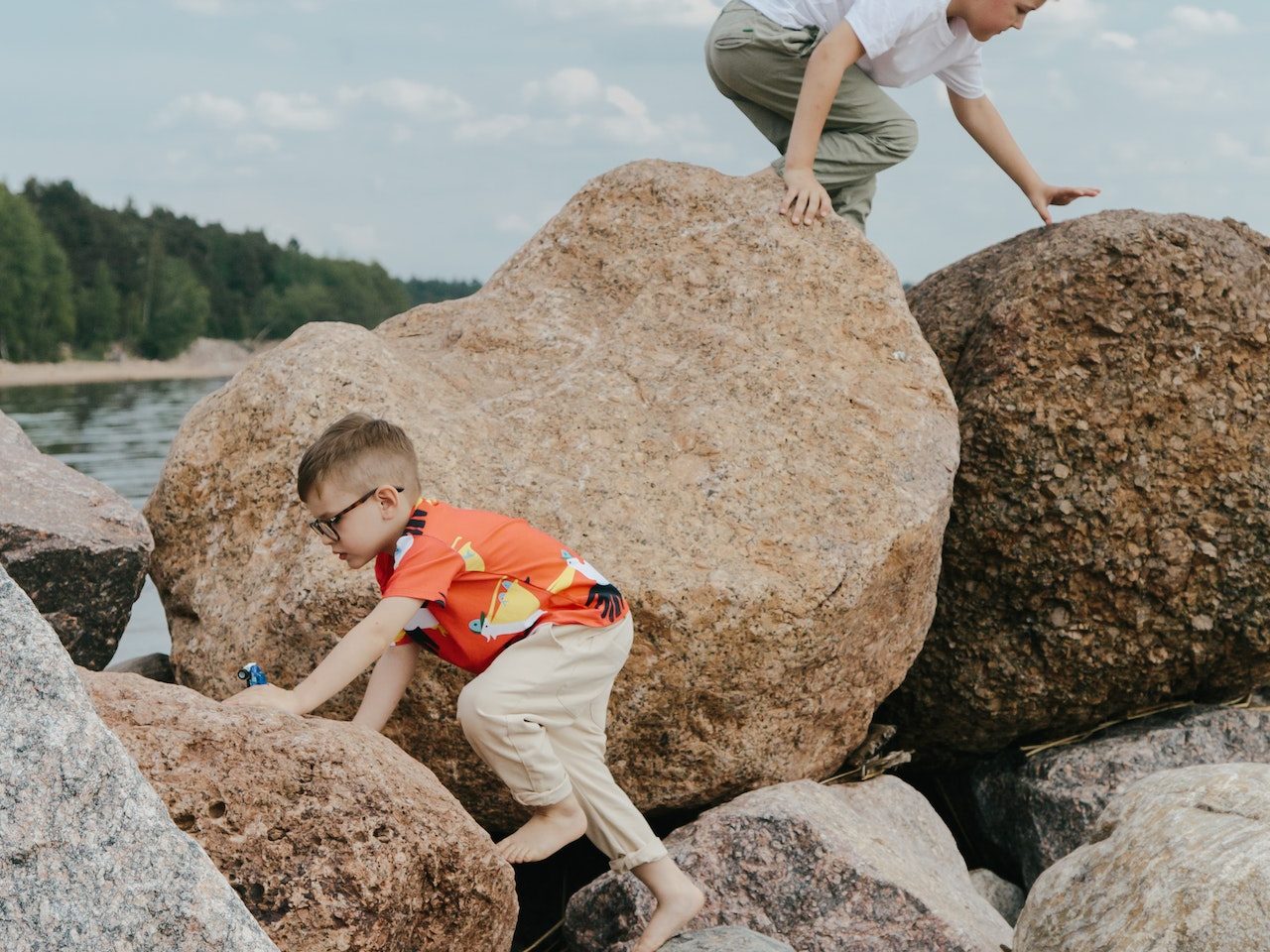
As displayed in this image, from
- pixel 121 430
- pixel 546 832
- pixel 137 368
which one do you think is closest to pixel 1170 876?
pixel 546 832

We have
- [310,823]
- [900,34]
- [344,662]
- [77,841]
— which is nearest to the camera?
[77,841]

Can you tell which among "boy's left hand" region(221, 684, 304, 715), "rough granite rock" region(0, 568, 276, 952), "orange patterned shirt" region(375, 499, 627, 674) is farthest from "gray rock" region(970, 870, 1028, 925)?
"rough granite rock" region(0, 568, 276, 952)

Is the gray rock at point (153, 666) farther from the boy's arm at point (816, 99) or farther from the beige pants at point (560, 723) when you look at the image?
the boy's arm at point (816, 99)

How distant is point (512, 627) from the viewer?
3.71m

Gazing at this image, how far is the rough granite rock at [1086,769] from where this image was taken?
5.36 meters

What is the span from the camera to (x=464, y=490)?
14.5ft

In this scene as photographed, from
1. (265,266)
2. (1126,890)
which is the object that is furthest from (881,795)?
(265,266)

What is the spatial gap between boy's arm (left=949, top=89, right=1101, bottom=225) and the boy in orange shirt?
3.17 meters

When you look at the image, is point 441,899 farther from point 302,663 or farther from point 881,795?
point 881,795

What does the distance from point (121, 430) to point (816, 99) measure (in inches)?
1142

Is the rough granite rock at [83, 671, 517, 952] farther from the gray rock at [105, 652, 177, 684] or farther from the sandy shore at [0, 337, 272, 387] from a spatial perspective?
the sandy shore at [0, 337, 272, 387]

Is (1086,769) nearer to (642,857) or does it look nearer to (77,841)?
(642,857)

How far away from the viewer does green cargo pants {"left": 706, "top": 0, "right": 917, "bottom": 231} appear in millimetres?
5527

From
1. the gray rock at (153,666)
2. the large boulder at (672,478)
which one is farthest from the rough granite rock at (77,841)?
the gray rock at (153,666)
